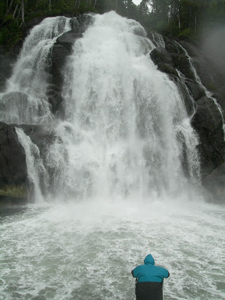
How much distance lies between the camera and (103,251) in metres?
8.35

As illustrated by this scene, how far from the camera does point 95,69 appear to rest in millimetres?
20297

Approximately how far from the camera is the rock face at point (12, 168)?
45.1 feet

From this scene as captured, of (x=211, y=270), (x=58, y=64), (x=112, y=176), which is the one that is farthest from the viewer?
(x=58, y=64)

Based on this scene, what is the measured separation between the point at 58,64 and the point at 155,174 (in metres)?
11.1

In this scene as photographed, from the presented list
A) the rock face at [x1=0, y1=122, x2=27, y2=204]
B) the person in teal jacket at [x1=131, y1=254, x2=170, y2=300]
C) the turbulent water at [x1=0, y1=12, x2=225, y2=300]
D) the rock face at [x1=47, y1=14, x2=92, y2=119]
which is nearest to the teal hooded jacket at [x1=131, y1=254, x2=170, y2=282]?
the person in teal jacket at [x1=131, y1=254, x2=170, y2=300]

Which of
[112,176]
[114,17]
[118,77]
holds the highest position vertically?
[114,17]

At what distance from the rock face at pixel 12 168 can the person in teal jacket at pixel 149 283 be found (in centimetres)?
1064

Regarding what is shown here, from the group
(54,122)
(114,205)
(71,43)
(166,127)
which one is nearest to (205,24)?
(71,43)

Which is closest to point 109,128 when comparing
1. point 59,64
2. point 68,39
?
point 59,64

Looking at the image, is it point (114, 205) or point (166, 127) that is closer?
point (114, 205)

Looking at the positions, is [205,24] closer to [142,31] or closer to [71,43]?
[142,31]

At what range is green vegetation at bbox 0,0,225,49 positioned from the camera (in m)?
28.8

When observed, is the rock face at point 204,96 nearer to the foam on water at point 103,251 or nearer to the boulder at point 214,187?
the boulder at point 214,187

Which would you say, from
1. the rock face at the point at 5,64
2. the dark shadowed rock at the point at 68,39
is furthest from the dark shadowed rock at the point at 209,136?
the rock face at the point at 5,64
